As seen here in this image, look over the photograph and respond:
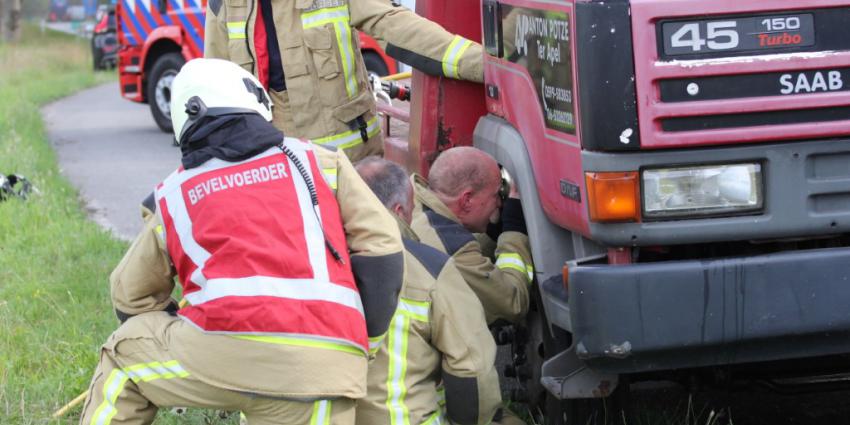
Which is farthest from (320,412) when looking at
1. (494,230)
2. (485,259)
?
(494,230)

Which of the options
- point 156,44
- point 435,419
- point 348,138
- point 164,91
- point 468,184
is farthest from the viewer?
point 164,91

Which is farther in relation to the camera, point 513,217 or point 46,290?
point 46,290

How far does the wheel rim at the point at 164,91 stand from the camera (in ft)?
47.3

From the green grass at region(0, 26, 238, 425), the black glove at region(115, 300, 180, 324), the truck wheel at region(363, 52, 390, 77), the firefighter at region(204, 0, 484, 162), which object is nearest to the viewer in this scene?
the black glove at region(115, 300, 180, 324)

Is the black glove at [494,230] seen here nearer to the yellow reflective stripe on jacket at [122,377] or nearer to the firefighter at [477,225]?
the firefighter at [477,225]

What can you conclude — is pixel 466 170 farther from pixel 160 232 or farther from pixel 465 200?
pixel 160 232

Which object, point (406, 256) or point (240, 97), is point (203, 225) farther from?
point (406, 256)

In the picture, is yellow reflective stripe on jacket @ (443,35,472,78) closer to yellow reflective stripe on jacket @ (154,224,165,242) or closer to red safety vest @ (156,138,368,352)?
red safety vest @ (156,138,368,352)

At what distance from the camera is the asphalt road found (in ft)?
32.5

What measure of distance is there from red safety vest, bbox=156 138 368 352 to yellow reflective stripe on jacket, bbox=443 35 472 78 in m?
1.29

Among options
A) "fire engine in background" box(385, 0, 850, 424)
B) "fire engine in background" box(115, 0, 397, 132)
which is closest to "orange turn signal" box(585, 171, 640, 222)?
"fire engine in background" box(385, 0, 850, 424)

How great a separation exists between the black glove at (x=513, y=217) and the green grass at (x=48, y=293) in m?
1.29

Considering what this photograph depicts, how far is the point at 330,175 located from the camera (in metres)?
3.55

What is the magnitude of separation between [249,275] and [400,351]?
67 centimetres
